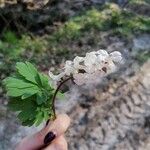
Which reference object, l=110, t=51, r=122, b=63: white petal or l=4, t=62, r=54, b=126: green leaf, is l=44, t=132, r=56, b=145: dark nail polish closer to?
l=4, t=62, r=54, b=126: green leaf

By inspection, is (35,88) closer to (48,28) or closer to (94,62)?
(94,62)

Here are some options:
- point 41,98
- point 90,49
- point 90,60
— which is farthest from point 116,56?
point 90,49

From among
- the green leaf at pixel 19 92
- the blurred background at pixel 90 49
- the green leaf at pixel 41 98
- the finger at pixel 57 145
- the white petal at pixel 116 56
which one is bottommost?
the blurred background at pixel 90 49

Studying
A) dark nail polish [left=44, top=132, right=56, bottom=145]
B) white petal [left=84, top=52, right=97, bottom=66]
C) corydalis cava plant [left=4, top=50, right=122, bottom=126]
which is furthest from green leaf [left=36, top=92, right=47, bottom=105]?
white petal [left=84, top=52, right=97, bottom=66]

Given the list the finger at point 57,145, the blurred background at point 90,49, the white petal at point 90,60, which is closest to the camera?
the white petal at point 90,60

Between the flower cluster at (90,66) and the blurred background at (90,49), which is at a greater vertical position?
the flower cluster at (90,66)

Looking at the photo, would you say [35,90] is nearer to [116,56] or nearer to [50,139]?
[50,139]

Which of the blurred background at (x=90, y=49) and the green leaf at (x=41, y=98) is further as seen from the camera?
the blurred background at (x=90, y=49)

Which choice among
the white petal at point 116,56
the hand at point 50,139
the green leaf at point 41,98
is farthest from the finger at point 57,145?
the white petal at point 116,56

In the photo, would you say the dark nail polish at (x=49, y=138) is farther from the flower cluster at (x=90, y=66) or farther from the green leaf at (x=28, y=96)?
the flower cluster at (x=90, y=66)
